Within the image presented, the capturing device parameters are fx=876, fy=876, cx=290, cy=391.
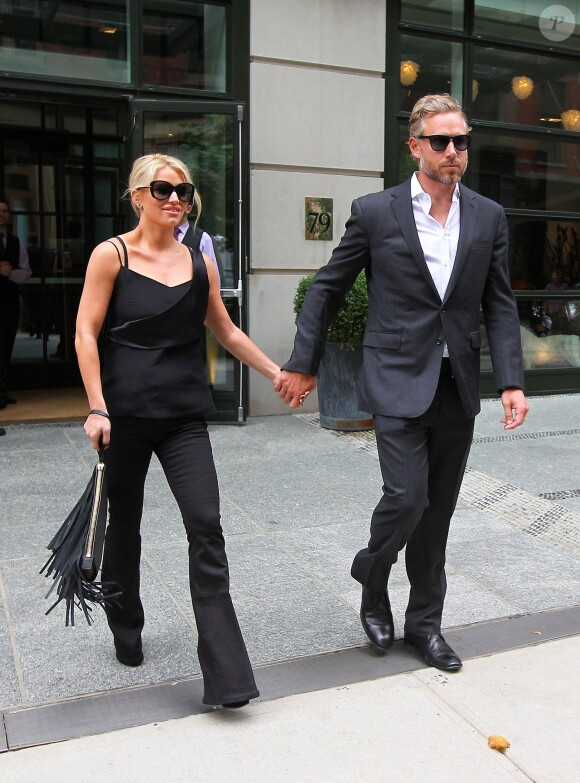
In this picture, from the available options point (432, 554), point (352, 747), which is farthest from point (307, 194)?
point (352, 747)

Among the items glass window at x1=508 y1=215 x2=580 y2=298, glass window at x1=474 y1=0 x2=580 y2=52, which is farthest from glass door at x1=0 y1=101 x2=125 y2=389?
glass window at x1=508 y1=215 x2=580 y2=298

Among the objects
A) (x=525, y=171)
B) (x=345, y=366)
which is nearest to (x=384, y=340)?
(x=345, y=366)

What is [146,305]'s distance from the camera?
3.14m

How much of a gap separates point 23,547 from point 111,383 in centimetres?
207

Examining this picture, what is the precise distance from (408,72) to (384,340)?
21.3 feet

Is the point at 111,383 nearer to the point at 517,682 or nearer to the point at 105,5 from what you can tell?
the point at 517,682

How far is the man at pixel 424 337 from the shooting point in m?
3.34

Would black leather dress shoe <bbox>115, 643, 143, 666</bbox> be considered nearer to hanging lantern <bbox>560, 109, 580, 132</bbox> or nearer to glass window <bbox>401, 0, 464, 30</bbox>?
glass window <bbox>401, 0, 464, 30</bbox>

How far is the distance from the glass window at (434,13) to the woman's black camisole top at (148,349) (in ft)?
22.7

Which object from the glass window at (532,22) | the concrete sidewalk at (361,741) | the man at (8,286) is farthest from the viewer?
the glass window at (532,22)

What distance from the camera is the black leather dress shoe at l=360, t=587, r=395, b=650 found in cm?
359

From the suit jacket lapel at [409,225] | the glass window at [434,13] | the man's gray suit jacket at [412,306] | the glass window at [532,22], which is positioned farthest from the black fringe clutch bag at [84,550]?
the glass window at [532,22]

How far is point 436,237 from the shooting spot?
11.1 feet

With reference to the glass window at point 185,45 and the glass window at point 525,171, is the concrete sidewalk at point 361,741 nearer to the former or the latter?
the glass window at point 185,45
